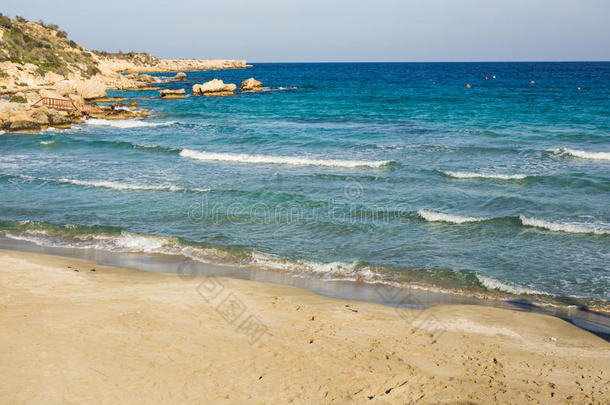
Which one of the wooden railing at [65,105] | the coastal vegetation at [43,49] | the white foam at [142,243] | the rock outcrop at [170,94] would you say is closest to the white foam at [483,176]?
the white foam at [142,243]

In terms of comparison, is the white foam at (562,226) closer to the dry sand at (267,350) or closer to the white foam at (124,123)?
the dry sand at (267,350)

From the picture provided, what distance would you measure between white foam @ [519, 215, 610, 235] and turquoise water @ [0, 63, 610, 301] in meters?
0.05

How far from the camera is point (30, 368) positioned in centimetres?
676

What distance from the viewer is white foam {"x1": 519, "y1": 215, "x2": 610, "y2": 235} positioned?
44.9ft

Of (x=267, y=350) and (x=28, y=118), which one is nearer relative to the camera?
(x=267, y=350)

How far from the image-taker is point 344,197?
17.7 m

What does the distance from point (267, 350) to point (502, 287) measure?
594cm

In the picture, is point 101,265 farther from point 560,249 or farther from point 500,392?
point 560,249

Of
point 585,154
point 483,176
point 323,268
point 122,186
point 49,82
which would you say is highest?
point 49,82

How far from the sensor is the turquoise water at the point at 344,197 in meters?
12.2

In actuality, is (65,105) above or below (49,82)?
below

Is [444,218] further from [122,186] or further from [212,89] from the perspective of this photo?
[212,89]

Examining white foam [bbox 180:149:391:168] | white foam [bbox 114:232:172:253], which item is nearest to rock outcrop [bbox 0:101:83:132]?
white foam [bbox 180:149:391:168]

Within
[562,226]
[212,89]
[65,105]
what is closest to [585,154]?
[562,226]
